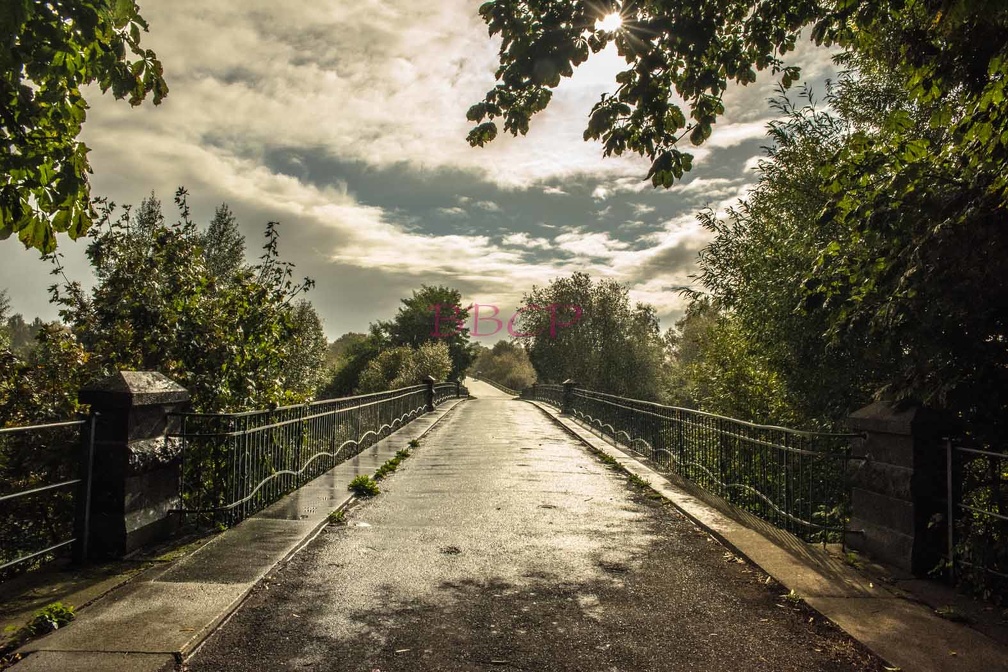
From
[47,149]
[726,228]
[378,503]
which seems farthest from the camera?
[726,228]

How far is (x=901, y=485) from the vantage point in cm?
530

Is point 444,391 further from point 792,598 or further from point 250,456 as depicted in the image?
point 792,598

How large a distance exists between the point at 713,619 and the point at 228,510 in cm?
492

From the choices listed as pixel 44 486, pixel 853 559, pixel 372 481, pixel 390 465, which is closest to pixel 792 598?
pixel 853 559

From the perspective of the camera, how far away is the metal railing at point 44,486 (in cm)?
541

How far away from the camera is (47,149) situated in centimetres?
515

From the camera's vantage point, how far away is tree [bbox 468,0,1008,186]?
559cm

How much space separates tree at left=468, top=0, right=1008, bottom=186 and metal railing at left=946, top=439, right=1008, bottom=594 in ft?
9.72

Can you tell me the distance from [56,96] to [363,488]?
A: 5.74 m

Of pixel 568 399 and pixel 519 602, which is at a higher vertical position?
pixel 568 399

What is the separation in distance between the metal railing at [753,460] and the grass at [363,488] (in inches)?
191

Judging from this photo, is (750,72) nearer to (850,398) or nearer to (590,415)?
(850,398)

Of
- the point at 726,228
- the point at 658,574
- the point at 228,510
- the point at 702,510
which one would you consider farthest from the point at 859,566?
the point at 726,228

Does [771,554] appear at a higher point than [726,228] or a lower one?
lower
